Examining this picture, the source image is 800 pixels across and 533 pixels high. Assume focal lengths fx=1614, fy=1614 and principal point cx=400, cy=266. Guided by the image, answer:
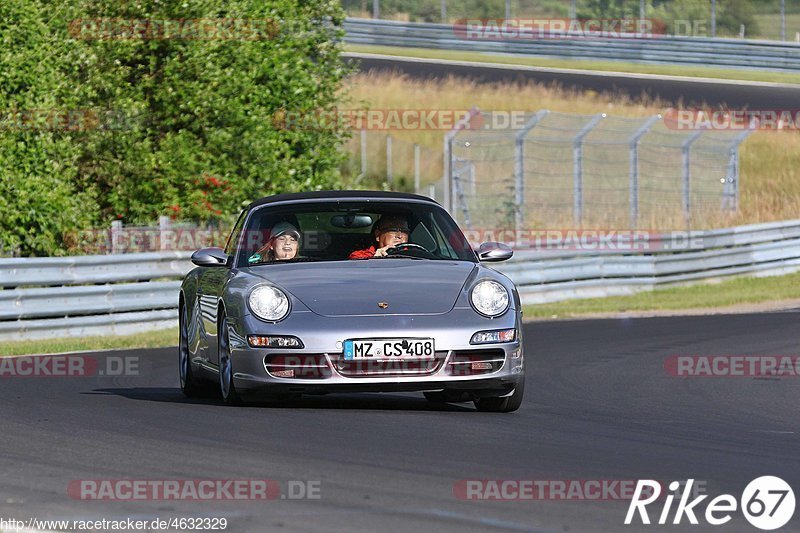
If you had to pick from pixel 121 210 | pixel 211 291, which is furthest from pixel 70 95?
pixel 211 291

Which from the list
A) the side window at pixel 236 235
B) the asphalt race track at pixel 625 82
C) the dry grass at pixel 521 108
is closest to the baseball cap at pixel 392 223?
the side window at pixel 236 235

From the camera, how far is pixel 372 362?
9289 millimetres

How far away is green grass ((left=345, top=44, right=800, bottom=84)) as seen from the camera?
4344 cm

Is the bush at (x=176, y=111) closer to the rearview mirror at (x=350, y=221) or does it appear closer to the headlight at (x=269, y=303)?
the rearview mirror at (x=350, y=221)

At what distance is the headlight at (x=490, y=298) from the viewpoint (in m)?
9.57

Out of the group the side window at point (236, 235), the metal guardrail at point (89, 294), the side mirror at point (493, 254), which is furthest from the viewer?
the metal guardrail at point (89, 294)

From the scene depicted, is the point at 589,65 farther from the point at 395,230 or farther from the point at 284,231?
the point at 284,231

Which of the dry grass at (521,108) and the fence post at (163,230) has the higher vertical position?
the fence post at (163,230)

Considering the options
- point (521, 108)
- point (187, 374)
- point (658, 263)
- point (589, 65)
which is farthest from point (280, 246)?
point (589, 65)

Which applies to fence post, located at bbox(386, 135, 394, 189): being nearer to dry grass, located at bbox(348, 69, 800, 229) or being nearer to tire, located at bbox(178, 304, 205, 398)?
dry grass, located at bbox(348, 69, 800, 229)

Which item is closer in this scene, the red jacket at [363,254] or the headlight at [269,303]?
the headlight at [269,303]

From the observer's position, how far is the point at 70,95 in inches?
917

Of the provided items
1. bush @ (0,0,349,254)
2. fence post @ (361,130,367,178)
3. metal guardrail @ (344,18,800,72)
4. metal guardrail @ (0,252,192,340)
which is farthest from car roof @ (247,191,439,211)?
metal guardrail @ (344,18,800,72)

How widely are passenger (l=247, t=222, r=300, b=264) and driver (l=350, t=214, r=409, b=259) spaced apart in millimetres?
397
